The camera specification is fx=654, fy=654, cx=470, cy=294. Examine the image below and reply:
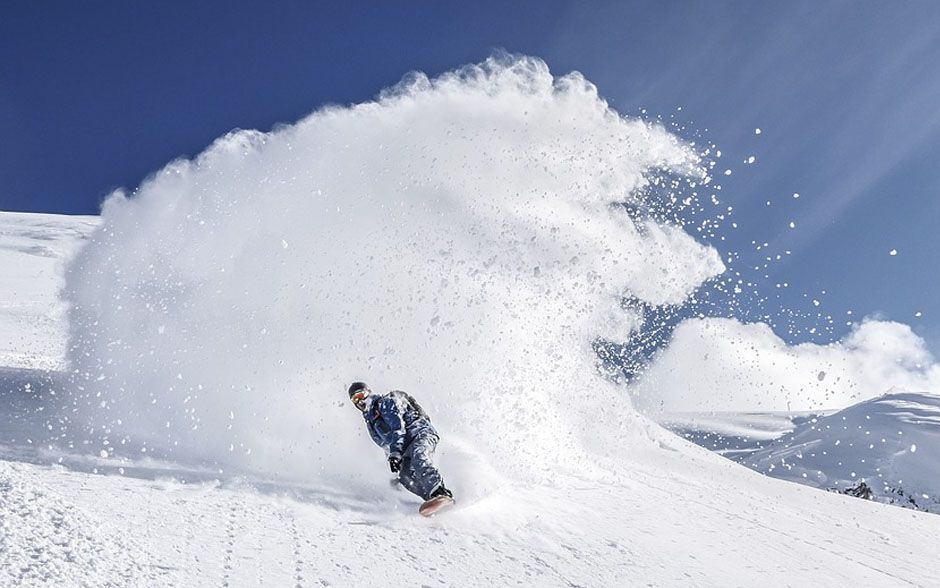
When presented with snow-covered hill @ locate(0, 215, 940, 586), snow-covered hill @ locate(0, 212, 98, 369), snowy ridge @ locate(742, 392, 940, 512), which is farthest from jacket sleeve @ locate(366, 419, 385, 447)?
snowy ridge @ locate(742, 392, 940, 512)

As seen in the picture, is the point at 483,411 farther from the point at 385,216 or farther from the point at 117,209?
the point at 117,209

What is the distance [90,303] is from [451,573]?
25.6 feet

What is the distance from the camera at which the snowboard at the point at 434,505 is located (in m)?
4.97

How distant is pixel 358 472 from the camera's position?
20.5 feet

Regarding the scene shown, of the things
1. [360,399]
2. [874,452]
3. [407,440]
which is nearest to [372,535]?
[407,440]

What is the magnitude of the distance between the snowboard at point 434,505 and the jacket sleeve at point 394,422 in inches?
26.4

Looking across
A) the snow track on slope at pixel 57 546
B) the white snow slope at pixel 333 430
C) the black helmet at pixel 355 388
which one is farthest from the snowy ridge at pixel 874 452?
the snow track on slope at pixel 57 546

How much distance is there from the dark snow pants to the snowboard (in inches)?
6.9

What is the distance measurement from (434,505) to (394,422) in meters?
A: 0.97

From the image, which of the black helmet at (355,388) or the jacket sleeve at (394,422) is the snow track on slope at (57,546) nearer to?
the jacket sleeve at (394,422)

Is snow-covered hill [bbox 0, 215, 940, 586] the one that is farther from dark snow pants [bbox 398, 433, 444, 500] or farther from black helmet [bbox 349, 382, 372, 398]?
black helmet [bbox 349, 382, 372, 398]

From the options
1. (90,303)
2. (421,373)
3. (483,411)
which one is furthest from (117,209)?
(483,411)

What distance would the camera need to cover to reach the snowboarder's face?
237 inches

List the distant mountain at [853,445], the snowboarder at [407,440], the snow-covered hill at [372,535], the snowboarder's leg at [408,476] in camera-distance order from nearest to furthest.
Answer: the snow-covered hill at [372,535] → the snowboarder at [407,440] → the snowboarder's leg at [408,476] → the distant mountain at [853,445]
